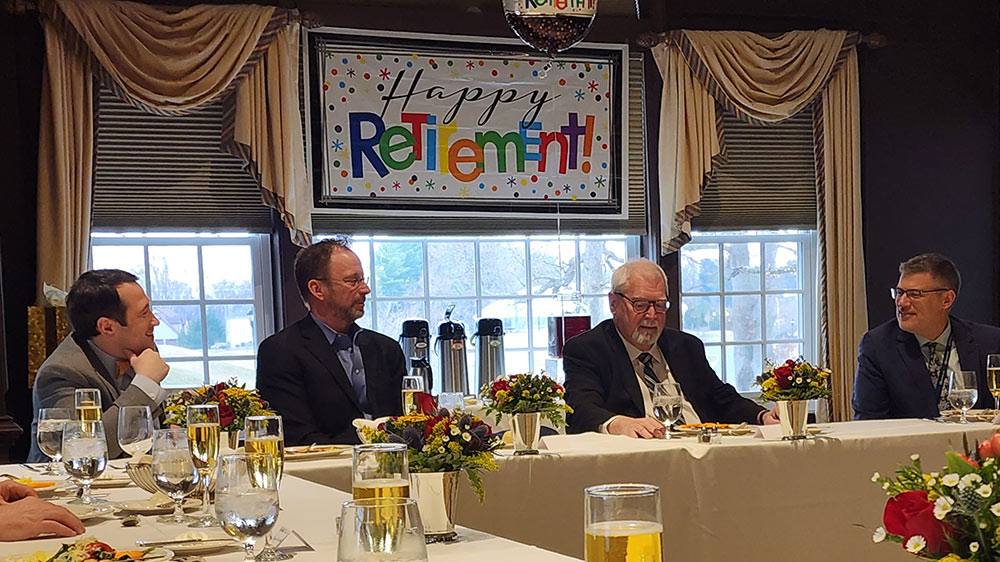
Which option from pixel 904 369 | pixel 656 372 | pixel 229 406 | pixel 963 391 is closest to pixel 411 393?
pixel 229 406

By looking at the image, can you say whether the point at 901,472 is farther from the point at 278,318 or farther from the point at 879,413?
the point at 278,318

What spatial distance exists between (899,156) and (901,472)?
5701 mm

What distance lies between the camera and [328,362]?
409 cm

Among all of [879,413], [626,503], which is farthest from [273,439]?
[879,413]

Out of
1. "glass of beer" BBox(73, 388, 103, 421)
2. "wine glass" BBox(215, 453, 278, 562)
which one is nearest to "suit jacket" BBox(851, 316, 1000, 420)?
Answer: "glass of beer" BBox(73, 388, 103, 421)

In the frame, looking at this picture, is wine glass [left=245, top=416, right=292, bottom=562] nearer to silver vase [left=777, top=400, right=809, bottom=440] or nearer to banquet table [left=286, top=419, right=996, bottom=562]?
banquet table [left=286, top=419, right=996, bottom=562]

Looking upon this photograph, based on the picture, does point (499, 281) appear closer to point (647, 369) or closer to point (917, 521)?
point (647, 369)

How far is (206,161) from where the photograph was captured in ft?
17.8

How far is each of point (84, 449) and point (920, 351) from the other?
3.15 metres

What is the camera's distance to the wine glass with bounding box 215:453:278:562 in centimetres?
143

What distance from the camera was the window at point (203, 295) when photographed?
215 inches

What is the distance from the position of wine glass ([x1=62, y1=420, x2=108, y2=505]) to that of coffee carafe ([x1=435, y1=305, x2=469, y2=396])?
3536mm

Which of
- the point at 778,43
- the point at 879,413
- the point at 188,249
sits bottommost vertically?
the point at 879,413

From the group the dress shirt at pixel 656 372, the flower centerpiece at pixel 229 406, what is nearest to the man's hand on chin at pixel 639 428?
the dress shirt at pixel 656 372
